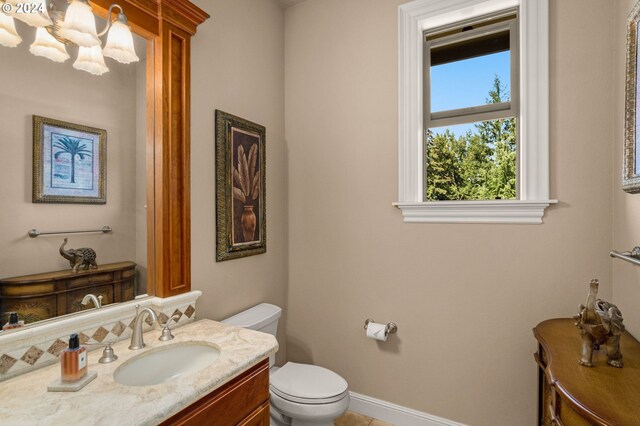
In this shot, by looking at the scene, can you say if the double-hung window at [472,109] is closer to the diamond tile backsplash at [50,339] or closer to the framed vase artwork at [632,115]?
the framed vase artwork at [632,115]

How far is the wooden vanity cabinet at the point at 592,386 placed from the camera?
84 cm

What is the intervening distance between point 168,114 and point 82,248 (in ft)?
2.37

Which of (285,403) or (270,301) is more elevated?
(270,301)

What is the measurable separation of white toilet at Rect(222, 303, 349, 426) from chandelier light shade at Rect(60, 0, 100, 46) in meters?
1.49

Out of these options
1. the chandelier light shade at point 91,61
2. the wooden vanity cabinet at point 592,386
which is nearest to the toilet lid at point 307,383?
the wooden vanity cabinet at point 592,386

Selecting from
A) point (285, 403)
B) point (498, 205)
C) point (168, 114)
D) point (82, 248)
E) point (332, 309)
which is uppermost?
point (168, 114)

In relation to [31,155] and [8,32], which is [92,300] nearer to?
[31,155]

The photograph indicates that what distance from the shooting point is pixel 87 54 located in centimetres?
127

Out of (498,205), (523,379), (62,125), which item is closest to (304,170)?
(498,205)

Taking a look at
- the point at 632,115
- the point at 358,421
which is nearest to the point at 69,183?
the point at 358,421

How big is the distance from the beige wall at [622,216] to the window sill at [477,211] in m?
0.27

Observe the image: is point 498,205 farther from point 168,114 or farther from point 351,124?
point 168,114

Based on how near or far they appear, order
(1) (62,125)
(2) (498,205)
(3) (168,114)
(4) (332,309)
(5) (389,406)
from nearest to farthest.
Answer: (1) (62,125), (3) (168,114), (2) (498,205), (5) (389,406), (4) (332,309)

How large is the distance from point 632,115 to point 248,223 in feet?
6.46
